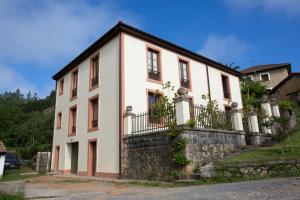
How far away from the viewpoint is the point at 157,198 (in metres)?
5.52

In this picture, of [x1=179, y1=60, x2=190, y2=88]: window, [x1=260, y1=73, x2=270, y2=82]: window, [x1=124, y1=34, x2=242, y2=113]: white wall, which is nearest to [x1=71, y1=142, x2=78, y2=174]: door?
[x1=124, y1=34, x2=242, y2=113]: white wall

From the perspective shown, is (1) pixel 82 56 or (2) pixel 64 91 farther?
(2) pixel 64 91

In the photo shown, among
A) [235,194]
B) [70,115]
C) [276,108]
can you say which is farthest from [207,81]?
[235,194]

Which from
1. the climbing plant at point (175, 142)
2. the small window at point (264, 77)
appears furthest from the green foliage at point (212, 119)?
the small window at point (264, 77)

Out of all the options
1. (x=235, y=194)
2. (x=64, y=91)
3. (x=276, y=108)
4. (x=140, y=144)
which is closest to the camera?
(x=235, y=194)

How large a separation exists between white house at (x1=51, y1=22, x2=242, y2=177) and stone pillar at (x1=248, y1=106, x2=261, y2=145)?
408cm

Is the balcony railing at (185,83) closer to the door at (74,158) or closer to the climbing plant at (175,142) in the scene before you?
the climbing plant at (175,142)

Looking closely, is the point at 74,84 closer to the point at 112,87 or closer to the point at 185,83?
the point at 112,87

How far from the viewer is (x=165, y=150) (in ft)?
32.0

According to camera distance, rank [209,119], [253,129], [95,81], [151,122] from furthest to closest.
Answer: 1. [95,81]
2. [253,129]
3. [151,122]
4. [209,119]

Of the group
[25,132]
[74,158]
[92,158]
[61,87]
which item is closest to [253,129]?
[92,158]

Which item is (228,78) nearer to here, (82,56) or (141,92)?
(141,92)

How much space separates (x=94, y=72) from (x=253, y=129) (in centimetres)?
1000

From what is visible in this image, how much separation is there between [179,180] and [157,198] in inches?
132
